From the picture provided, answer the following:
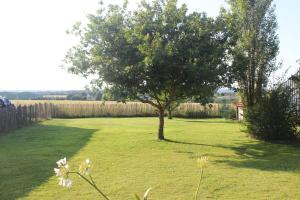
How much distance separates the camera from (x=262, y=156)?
47.4 feet

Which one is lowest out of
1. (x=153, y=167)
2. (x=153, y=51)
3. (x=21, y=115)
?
(x=153, y=167)

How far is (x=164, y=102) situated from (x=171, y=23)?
4.30 meters

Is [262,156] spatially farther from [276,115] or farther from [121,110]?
[121,110]

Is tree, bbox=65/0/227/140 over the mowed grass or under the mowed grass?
over

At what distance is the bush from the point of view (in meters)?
18.2

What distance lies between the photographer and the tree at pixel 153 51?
57.0 feet

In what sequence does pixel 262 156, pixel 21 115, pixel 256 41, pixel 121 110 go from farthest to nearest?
pixel 121 110 → pixel 21 115 → pixel 256 41 → pixel 262 156

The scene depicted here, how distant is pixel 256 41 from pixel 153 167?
11504 mm

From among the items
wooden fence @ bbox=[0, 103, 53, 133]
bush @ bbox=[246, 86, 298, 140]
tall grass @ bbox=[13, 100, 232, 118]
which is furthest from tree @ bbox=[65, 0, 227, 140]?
tall grass @ bbox=[13, 100, 232, 118]

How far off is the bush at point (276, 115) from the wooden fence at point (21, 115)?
12.3 metres

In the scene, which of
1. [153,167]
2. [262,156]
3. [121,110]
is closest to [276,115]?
[262,156]

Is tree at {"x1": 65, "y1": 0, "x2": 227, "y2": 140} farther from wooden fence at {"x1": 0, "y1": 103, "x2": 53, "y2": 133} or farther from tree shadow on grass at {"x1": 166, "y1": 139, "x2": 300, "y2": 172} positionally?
wooden fence at {"x1": 0, "y1": 103, "x2": 53, "y2": 133}

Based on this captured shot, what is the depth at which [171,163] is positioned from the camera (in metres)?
12.8

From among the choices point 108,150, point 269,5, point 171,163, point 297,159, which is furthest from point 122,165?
point 269,5
